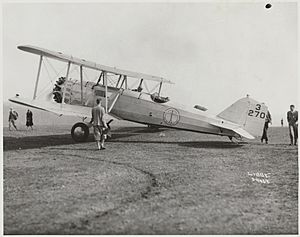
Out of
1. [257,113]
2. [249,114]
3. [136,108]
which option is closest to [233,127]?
[249,114]

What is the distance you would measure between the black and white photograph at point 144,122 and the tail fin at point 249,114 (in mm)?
27

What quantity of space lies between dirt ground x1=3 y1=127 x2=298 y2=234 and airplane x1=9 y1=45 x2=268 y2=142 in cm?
193

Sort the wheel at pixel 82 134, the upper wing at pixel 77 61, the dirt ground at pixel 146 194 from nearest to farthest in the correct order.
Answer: the dirt ground at pixel 146 194, the upper wing at pixel 77 61, the wheel at pixel 82 134

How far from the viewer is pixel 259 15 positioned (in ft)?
19.9

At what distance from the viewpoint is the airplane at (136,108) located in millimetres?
7836

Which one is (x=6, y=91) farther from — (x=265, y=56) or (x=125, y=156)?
(x=265, y=56)

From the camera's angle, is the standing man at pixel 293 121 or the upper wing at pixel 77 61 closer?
the upper wing at pixel 77 61

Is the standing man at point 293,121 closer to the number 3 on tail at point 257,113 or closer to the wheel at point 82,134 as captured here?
the number 3 on tail at point 257,113

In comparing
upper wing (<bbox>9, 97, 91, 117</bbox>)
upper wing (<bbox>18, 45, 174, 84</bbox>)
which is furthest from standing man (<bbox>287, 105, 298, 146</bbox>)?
upper wing (<bbox>9, 97, 91, 117</bbox>)

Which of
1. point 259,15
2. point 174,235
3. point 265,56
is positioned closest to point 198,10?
point 259,15

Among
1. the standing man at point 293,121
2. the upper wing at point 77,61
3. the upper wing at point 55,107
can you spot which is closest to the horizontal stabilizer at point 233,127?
the standing man at point 293,121

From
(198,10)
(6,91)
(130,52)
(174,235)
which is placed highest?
(198,10)

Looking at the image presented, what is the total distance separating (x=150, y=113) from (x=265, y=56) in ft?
11.7

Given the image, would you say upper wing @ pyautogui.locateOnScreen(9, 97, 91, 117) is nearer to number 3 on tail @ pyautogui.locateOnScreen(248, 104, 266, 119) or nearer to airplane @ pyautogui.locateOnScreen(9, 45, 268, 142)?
airplane @ pyautogui.locateOnScreen(9, 45, 268, 142)
